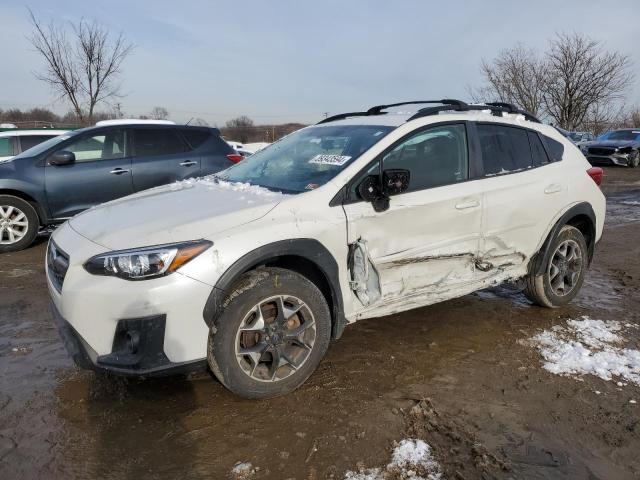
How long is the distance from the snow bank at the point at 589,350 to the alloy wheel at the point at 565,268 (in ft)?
1.16

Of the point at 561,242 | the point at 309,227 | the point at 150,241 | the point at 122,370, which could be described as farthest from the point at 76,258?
the point at 561,242

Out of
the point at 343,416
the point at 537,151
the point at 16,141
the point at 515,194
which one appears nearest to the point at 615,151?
the point at 537,151

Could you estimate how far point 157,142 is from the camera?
750 cm

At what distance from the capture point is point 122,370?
2602mm

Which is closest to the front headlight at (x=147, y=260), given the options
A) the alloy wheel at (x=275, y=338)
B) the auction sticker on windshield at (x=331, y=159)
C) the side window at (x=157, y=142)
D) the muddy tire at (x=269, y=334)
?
the muddy tire at (x=269, y=334)

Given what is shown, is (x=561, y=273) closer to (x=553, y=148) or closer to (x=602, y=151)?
(x=553, y=148)

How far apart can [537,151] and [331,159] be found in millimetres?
2008

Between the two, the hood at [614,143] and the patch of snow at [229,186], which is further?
the hood at [614,143]

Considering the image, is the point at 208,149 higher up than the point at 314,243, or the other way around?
the point at 208,149

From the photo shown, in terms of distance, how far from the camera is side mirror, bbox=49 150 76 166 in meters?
6.69

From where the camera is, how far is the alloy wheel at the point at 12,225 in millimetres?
6734

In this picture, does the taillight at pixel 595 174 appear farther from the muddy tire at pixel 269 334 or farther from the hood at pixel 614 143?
the hood at pixel 614 143

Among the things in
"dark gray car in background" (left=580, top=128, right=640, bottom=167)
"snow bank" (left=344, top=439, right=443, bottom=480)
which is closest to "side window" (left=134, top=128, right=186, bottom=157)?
"snow bank" (left=344, top=439, right=443, bottom=480)

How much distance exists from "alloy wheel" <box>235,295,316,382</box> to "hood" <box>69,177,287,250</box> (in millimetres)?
527
